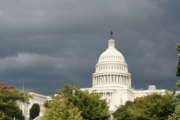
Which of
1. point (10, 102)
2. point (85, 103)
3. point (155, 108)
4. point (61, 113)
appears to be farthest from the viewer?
point (85, 103)

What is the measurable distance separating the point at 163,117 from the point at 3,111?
2894 cm

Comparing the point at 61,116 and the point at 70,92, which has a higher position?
the point at 70,92

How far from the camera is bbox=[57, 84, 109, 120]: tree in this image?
301 feet

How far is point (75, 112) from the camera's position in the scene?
249ft

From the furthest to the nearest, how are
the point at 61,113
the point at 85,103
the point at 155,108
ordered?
1. the point at 85,103
2. the point at 155,108
3. the point at 61,113

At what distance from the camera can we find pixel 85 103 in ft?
304

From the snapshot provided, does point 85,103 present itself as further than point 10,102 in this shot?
Yes

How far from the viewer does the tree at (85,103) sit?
9175cm

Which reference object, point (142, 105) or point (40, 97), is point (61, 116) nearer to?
point (142, 105)

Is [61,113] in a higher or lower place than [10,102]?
lower

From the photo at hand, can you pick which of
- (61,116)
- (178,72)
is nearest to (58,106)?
(61,116)

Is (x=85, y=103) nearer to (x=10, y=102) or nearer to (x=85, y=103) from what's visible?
(x=85, y=103)

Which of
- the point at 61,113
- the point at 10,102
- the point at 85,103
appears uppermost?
the point at 85,103

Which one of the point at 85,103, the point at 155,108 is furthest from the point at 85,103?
the point at 155,108
